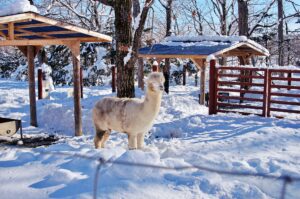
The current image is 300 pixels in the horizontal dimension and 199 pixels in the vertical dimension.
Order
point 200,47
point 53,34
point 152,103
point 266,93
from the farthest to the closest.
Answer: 1. point 200,47
2. point 266,93
3. point 53,34
4. point 152,103

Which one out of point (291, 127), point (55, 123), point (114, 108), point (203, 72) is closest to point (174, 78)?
point (203, 72)

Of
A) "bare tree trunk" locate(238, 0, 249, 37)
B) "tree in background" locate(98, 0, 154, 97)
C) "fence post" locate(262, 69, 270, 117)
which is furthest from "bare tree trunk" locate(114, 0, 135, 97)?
"bare tree trunk" locate(238, 0, 249, 37)

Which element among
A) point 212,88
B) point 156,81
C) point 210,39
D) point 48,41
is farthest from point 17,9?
point 210,39

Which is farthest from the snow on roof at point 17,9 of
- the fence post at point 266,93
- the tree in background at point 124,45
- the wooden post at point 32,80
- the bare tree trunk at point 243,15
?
the bare tree trunk at point 243,15

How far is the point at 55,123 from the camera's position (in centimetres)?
1094

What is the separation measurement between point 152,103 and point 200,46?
950 cm

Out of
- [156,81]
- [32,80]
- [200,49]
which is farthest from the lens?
[200,49]

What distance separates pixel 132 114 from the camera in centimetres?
577

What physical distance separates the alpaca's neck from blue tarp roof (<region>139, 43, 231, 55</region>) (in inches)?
308

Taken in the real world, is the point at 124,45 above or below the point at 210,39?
below

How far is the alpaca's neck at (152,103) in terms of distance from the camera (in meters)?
5.49

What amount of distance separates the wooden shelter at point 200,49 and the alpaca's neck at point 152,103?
759 cm

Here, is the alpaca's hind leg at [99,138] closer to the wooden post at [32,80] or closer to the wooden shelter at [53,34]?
the wooden shelter at [53,34]

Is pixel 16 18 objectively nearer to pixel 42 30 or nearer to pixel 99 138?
pixel 42 30
